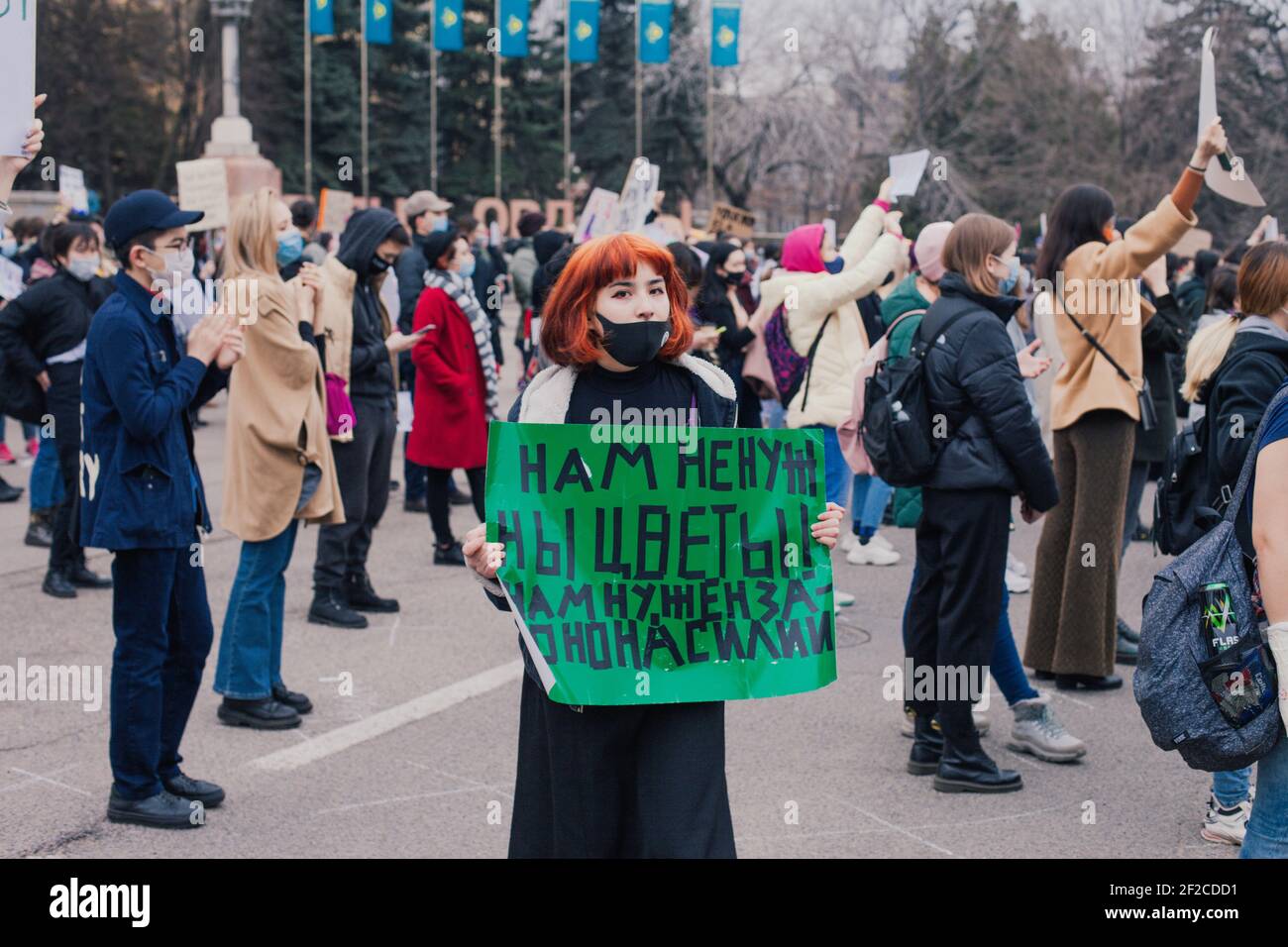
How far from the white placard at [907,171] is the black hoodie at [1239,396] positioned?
2.73m

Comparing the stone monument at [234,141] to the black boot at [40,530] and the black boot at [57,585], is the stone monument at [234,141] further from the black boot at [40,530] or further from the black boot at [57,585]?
the black boot at [57,585]

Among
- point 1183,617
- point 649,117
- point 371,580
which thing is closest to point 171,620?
point 1183,617

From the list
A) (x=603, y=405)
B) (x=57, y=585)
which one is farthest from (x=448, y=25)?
(x=603, y=405)

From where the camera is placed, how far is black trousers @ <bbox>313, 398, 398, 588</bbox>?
25.9 ft

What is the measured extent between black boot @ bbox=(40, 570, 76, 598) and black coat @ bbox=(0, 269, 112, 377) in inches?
49.3

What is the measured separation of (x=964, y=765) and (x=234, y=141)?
3232 centimetres

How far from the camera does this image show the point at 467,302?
9258 millimetres

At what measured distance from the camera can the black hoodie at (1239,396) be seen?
487cm

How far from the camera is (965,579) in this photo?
557 centimetres

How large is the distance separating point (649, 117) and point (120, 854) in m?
51.3

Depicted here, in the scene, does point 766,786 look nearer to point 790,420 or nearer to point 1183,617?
point 1183,617

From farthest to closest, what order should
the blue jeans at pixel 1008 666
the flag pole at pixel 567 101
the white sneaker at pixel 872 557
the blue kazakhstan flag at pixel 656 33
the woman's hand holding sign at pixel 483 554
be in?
the flag pole at pixel 567 101
the blue kazakhstan flag at pixel 656 33
the white sneaker at pixel 872 557
the blue jeans at pixel 1008 666
the woman's hand holding sign at pixel 483 554

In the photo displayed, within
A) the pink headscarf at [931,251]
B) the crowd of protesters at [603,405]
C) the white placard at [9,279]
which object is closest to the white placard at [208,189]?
the crowd of protesters at [603,405]

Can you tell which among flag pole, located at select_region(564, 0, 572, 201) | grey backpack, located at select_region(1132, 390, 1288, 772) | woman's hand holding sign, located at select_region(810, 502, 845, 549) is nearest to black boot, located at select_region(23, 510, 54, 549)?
woman's hand holding sign, located at select_region(810, 502, 845, 549)
